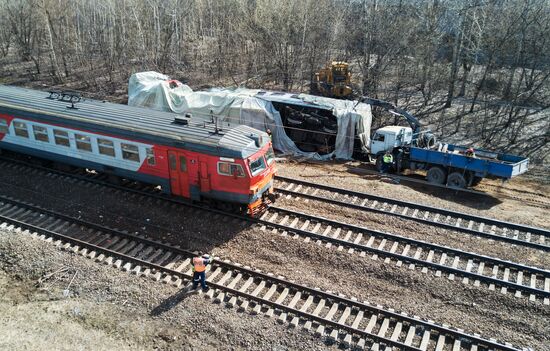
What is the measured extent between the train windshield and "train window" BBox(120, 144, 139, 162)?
13.7 ft

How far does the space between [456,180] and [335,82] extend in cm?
1416

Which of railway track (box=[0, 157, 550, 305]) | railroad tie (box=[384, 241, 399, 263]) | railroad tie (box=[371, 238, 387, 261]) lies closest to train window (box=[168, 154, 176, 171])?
railway track (box=[0, 157, 550, 305])

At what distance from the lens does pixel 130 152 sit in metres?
14.3

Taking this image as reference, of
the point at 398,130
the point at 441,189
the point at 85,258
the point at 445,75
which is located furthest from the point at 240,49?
the point at 85,258

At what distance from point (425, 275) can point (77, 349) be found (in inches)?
337

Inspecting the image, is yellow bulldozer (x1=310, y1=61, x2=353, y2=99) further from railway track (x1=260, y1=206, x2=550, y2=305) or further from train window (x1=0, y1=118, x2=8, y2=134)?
train window (x1=0, y1=118, x2=8, y2=134)

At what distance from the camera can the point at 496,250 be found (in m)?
12.2

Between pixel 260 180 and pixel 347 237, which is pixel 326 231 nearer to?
pixel 347 237

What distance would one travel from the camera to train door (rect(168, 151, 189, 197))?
13305 mm

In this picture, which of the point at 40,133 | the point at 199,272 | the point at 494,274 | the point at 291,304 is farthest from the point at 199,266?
the point at 40,133

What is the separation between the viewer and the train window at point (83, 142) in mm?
15078

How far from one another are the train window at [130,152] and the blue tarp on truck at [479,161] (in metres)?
10.9

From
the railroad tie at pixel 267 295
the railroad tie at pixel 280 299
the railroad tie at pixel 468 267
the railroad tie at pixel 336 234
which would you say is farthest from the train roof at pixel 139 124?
the railroad tie at pixel 468 267

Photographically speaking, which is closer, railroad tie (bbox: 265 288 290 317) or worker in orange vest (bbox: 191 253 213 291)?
railroad tie (bbox: 265 288 290 317)
